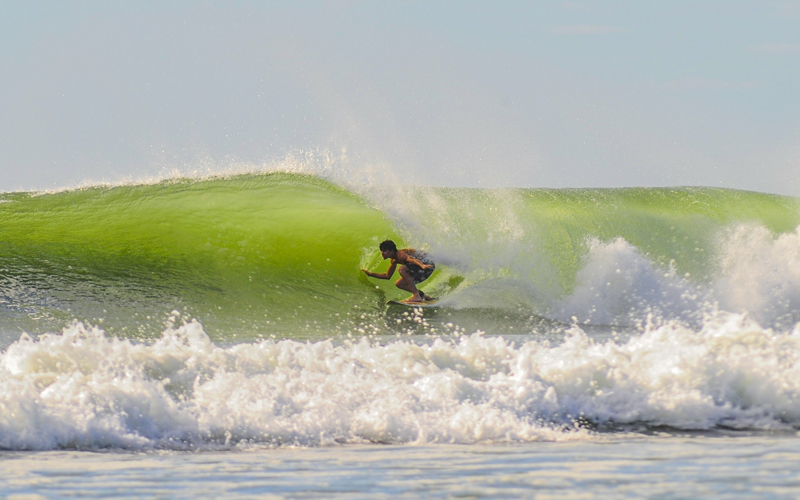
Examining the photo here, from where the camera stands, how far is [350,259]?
933cm

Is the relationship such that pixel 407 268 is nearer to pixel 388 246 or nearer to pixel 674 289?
pixel 388 246

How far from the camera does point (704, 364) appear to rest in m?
4.77

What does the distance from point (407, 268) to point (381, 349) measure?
336 centimetres

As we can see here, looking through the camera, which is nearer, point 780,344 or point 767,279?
point 780,344

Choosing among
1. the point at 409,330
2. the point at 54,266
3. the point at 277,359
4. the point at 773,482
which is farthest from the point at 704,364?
the point at 54,266

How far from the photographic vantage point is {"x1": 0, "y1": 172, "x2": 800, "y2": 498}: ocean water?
338 cm

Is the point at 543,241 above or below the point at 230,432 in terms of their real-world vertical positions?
above

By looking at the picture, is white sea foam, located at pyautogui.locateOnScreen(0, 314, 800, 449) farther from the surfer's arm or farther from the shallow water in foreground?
the surfer's arm

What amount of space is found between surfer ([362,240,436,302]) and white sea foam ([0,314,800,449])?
3.24m

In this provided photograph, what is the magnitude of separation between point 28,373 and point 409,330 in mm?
3845

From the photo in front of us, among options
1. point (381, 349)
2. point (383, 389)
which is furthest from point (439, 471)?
point (381, 349)

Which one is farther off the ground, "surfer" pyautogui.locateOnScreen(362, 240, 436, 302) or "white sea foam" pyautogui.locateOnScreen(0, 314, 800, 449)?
"surfer" pyautogui.locateOnScreen(362, 240, 436, 302)

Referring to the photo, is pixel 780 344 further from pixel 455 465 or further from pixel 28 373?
pixel 28 373

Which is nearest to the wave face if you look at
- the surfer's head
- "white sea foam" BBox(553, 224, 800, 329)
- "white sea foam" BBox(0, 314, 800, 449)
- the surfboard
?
"white sea foam" BBox(553, 224, 800, 329)
